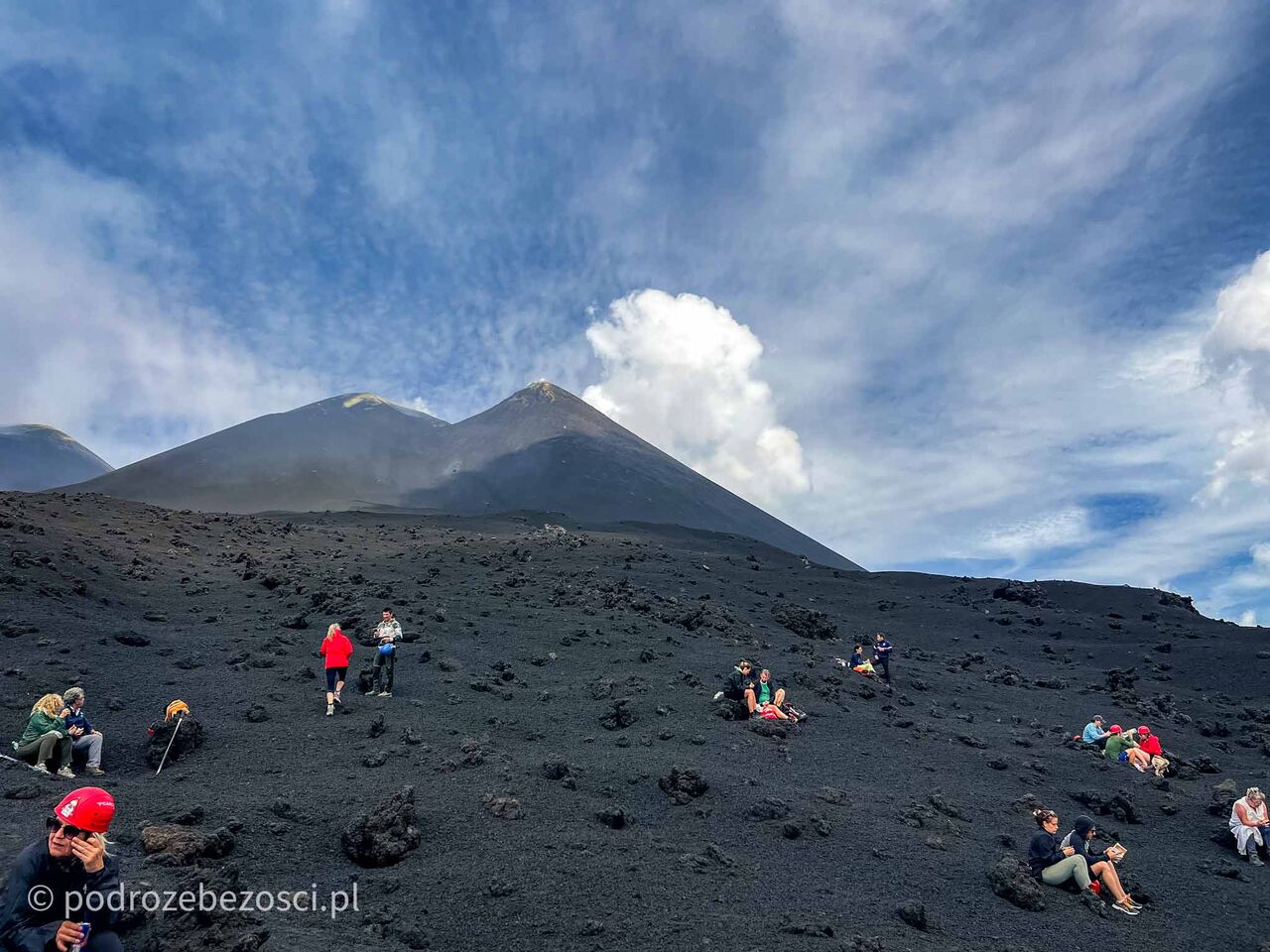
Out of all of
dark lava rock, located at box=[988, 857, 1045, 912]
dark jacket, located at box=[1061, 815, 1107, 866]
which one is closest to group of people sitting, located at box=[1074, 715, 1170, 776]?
dark jacket, located at box=[1061, 815, 1107, 866]

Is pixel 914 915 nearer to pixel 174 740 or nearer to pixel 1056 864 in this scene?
pixel 1056 864

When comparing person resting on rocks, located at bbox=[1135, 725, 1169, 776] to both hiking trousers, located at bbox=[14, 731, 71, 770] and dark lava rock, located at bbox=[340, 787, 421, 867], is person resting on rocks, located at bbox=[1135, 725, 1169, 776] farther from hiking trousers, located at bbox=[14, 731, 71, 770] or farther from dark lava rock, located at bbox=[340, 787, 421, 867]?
hiking trousers, located at bbox=[14, 731, 71, 770]

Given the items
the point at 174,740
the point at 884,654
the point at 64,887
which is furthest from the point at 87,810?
the point at 884,654

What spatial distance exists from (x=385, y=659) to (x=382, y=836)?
20.9 ft

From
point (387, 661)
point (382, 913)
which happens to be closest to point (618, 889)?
point (382, 913)

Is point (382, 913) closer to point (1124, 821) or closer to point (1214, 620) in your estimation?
point (1124, 821)

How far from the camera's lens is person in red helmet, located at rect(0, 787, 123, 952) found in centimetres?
404

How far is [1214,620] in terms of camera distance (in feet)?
110

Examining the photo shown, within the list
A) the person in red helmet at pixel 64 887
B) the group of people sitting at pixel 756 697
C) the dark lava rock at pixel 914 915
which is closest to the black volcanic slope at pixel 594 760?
the dark lava rock at pixel 914 915

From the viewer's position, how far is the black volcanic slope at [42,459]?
12283 centimetres

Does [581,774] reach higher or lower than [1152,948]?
higher

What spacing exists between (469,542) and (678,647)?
53.0ft

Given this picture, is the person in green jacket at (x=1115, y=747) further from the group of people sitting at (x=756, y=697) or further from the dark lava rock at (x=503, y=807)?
the dark lava rock at (x=503, y=807)

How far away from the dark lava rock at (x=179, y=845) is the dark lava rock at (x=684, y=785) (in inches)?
209
